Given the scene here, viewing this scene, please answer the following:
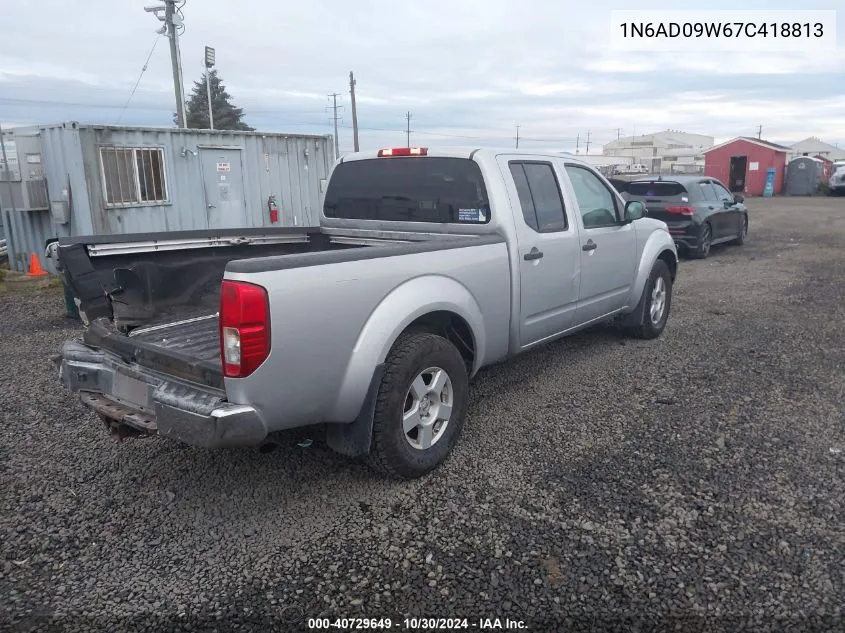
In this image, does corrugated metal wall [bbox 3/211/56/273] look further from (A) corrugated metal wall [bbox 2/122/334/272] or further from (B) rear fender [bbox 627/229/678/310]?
(B) rear fender [bbox 627/229/678/310]

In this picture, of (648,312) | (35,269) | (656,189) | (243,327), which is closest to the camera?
(243,327)

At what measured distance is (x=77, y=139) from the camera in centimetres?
970

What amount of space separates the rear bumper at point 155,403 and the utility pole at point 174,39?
1403 cm

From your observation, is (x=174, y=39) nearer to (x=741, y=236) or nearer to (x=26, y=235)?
(x=26, y=235)

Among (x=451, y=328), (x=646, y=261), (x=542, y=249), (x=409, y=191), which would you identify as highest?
(x=409, y=191)

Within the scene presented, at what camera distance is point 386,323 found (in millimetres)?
3424

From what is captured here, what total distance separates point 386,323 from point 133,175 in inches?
334

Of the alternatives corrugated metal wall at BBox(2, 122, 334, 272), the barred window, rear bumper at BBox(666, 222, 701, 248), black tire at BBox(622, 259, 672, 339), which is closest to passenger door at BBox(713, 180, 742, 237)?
rear bumper at BBox(666, 222, 701, 248)

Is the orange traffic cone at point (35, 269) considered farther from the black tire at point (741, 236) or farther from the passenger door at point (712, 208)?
the black tire at point (741, 236)

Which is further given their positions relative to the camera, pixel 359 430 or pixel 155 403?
pixel 359 430

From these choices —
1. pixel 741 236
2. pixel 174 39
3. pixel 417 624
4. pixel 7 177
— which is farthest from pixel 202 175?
pixel 741 236

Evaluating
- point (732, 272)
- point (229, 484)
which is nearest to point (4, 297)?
point (229, 484)

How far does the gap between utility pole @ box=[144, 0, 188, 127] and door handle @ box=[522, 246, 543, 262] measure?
13.9m

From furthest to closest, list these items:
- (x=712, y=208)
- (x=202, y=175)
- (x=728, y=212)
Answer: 1. (x=728, y=212)
2. (x=712, y=208)
3. (x=202, y=175)
